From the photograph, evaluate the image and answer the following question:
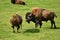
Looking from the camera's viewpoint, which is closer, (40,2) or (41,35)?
(41,35)

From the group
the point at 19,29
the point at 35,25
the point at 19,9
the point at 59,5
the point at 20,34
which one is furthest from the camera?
the point at 59,5

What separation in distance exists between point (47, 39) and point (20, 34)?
1.56m

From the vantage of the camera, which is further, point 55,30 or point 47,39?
point 55,30

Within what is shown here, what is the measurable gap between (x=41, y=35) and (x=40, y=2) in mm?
12657

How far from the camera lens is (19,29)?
1512 centimetres

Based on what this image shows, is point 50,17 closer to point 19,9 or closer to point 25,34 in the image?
point 25,34

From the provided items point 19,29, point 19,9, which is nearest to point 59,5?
point 19,9

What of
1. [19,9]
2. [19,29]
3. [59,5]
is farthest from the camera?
[59,5]

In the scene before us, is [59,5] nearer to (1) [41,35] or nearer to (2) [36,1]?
(2) [36,1]

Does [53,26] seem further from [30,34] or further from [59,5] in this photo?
[59,5]

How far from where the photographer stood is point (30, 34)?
1420 centimetres

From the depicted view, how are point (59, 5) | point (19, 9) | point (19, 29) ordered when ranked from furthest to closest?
point (59, 5) < point (19, 9) < point (19, 29)

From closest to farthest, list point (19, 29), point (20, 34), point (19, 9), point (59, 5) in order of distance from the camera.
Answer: point (20, 34), point (19, 29), point (19, 9), point (59, 5)

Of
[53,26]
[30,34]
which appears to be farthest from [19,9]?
[30,34]
